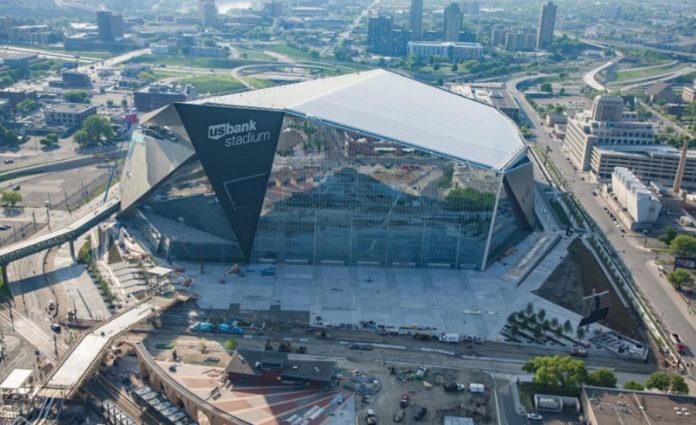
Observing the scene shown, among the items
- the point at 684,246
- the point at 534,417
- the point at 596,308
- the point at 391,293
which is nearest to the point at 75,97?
the point at 391,293

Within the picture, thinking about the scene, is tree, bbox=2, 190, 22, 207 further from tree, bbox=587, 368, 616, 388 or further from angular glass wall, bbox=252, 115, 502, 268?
tree, bbox=587, 368, 616, 388

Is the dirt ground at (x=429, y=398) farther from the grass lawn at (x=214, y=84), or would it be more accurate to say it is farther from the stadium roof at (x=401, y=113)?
the grass lawn at (x=214, y=84)

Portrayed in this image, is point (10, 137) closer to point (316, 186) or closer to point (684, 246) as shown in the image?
point (316, 186)

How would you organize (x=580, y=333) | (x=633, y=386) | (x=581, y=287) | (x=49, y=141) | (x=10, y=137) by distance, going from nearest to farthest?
(x=633, y=386) → (x=580, y=333) → (x=581, y=287) → (x=10, y=137) → (x=49, y=141)

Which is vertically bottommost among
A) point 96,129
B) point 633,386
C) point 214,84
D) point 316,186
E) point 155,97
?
point 633,386

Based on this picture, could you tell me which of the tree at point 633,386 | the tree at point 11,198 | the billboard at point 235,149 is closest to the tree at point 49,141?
the tree at point 11,198

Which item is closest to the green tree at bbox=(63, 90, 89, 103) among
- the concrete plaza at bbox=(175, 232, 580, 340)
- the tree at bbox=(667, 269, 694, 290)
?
the concrete plaza at bbox=(175, 232, 580, 340)
